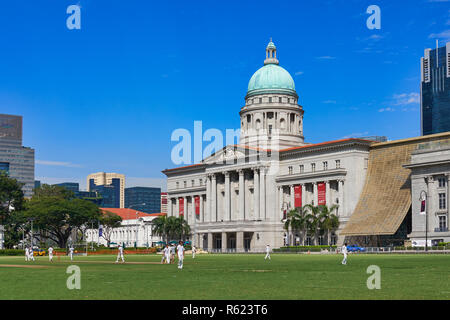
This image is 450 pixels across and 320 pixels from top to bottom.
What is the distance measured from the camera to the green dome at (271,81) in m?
144

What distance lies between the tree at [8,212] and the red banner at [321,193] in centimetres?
6518

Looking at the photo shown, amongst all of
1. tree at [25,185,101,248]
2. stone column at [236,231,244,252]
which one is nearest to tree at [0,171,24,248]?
tree at [25,185,101,248]

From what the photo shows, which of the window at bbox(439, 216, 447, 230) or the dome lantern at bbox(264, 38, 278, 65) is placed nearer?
the window at bbox(439, 216, 447, 230)

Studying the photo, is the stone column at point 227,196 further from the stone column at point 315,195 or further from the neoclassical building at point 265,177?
the stone column at point 315,195

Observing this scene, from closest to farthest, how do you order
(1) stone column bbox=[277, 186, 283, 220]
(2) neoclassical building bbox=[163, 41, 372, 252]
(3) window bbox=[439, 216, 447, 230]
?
1. (3) window bbox=[439, 216, 447, 230]
2. (2) neoclassical building bbox=[163, 41, 372, 252]
3. (1) stone column bbox=[277, 186, 283, 220]

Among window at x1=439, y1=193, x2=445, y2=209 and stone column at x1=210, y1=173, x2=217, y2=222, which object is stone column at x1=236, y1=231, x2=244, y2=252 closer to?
stone column at x1=210, y1=173, x2=217, y2=222

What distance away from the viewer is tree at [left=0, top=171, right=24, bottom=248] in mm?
143750

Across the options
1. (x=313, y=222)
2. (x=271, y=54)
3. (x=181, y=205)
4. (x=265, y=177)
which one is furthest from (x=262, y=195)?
(x=271, y=54)

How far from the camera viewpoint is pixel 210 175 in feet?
459

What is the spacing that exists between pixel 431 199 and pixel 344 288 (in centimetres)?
7690

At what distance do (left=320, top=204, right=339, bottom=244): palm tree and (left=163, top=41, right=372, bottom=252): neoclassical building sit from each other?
1.53 m

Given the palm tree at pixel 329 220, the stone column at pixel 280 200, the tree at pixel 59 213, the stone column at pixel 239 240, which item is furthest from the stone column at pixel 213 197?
the palm tree at pixel 329 220
